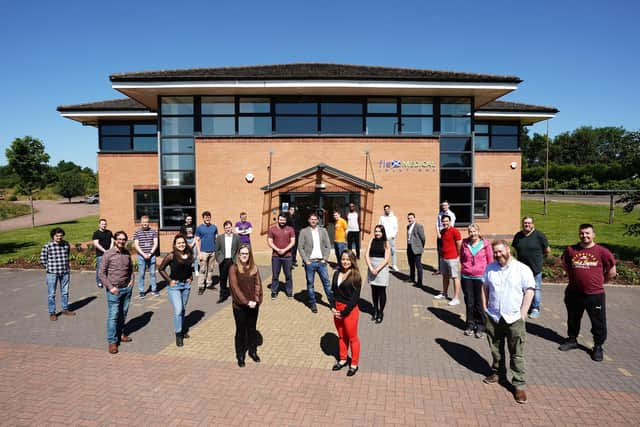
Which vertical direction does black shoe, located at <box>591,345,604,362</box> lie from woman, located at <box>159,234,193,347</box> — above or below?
below

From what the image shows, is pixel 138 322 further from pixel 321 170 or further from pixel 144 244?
pixel 321 170

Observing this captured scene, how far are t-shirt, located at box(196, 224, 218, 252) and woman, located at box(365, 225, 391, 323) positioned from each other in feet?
13.8

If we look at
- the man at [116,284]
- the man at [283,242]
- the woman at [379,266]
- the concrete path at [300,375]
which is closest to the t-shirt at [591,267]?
the concrete path at [300,375]

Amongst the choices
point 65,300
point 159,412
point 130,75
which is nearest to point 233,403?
point 159,412

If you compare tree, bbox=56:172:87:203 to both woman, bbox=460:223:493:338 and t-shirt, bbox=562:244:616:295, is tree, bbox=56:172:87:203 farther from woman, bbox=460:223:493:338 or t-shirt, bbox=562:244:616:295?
t-shirt, bbox=562:244:616:295

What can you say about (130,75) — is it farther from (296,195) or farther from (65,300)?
(65,300)

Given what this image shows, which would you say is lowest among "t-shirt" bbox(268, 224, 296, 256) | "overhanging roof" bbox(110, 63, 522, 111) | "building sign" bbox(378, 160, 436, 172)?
A: "t-shirt" bbox(268, 224, 296, 256)

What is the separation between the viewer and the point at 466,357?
5.42 m

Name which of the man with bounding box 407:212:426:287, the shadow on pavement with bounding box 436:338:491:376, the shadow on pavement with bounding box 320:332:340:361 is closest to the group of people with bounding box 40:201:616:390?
the shadow on pavement with bounding box 320:332:340:361

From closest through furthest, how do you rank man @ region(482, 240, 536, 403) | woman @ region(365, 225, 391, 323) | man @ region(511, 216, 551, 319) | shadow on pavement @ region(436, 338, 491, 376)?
man @ region(482, 240, 536, 403), shadow on pavement @ region(436, 338, 491, 376), woman @ region(365, 225, 391, 323), man @ region(511, 216, 551, 319)

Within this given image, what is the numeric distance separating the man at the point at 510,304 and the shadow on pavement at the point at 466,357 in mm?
642

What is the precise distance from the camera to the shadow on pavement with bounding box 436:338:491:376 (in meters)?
5.06

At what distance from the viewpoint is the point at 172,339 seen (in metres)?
6.16

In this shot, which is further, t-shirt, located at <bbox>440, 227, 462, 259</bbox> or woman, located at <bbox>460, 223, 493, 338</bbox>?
t-shirt, located at <bbox>440, 227, 462, 259</bbox>
